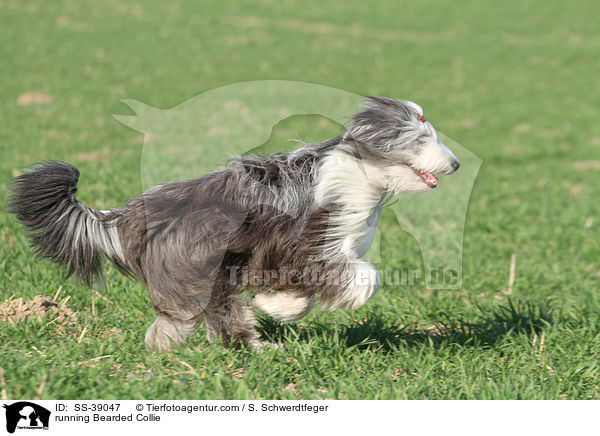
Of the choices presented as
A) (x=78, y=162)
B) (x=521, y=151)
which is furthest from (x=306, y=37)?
(x=78, y=162)

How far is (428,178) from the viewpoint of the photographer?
349cm

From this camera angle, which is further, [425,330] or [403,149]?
[425,330]

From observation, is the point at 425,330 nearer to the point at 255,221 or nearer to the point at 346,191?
the point at 346,191

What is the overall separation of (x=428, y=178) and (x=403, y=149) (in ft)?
0.66

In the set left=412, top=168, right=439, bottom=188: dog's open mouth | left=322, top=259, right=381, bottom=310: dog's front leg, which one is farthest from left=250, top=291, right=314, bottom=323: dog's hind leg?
left=412, top=168, right=439, bottom=188: dog's open mouth

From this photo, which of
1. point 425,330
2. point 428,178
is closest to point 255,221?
point 428,178

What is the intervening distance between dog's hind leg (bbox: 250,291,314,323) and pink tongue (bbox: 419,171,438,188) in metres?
0.89

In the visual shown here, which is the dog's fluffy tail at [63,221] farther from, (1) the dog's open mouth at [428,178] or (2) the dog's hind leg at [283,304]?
(1) the dog's open mouth at [428,178]

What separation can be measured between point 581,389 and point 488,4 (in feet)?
84.7
